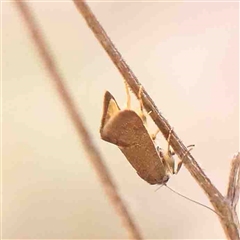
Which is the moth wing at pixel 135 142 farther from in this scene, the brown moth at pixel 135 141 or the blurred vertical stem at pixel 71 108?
the blurred vertical stem at pixel 71 108

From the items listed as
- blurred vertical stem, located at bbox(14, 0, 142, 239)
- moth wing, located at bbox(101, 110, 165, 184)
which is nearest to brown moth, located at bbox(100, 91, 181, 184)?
moth wing, located at bbox(101, 110, 165, 184)

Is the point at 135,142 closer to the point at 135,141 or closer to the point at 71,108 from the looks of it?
the point at 135,141

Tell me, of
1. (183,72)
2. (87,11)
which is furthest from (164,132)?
(183,72)

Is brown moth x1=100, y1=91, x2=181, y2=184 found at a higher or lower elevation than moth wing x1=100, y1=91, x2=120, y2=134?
lower

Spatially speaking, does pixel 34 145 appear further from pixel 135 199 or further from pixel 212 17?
pixel 212 17

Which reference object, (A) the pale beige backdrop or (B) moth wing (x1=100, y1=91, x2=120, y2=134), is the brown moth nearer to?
(B) moth wing (x1=100, y1=91, x2=120, y2=134)

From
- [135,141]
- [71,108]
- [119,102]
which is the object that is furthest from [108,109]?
[119,102]
